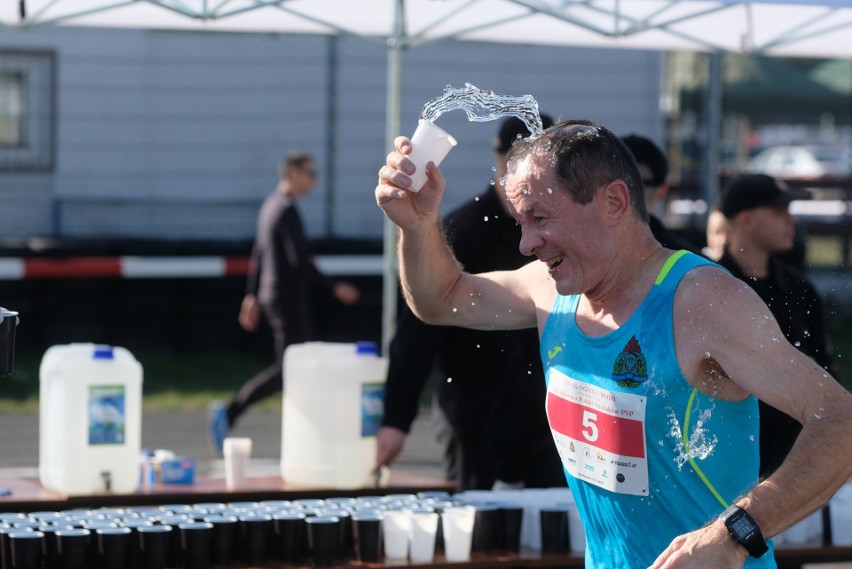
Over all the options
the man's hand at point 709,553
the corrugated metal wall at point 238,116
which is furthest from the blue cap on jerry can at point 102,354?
the corrugated metal wall at point 238,116

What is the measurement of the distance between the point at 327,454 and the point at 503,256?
3.17 ft

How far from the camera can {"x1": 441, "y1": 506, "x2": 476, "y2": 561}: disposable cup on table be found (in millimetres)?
4102

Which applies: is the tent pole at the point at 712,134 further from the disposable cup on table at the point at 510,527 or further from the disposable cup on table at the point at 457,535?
the disposable cup on table at the point at 457,535

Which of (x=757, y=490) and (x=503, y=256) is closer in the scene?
(x=757, y=490)

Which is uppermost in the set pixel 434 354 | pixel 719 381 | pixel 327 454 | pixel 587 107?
pixel 587 107

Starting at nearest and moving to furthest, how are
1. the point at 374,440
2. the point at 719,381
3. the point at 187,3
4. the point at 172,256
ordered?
the point at 719,381, the point at 374,440, the point at 187,3, the point at 172,256

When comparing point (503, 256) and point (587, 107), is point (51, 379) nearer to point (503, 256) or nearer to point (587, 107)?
point (503, 256)

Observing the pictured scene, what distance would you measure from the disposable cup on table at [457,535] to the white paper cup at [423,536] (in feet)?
0.16

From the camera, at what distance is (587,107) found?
13.7 m

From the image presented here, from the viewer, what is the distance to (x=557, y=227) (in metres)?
2.81

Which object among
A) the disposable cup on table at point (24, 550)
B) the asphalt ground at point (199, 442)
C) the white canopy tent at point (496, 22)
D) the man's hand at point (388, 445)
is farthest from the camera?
the asphalt ground at point (199, 442)

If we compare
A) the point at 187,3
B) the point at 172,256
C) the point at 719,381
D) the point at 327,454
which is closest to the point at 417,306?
the point at 719,381

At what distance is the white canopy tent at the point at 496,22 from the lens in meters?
6.31

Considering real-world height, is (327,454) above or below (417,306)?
below
